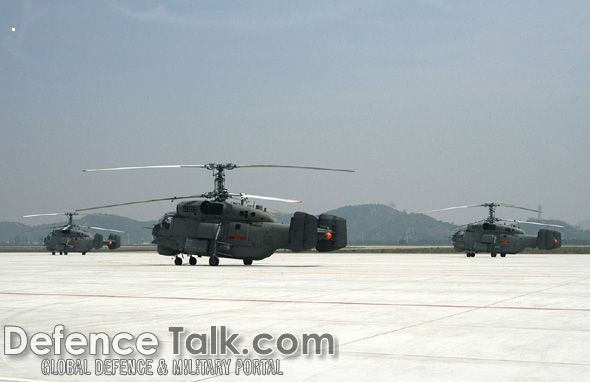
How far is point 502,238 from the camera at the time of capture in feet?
196

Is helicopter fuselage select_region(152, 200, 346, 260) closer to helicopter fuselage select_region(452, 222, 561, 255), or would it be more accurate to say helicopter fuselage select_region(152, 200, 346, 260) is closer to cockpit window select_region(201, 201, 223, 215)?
cockpit window select_region(201, 201, 223, 215)

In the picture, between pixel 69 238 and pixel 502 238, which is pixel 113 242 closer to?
pixel 69 238

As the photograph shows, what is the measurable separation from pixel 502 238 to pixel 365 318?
47.3m

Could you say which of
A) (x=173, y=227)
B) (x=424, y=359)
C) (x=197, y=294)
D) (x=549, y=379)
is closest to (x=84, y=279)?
(x=197, y=294)

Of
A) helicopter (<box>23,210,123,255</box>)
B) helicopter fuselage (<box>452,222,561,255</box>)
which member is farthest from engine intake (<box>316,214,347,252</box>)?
helicopter (<box>23,210,123,255</box>)

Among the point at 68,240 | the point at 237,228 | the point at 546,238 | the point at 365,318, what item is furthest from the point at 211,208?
the point at 68,240

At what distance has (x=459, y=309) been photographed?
16.2m

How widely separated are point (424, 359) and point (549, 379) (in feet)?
5.71

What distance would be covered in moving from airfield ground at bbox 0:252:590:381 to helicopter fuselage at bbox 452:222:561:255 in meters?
33.8

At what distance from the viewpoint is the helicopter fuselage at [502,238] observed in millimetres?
59625

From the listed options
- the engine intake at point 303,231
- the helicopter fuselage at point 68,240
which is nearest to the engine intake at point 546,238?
the engine intake at point 303,231

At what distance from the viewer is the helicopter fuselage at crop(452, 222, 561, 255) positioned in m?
59.6

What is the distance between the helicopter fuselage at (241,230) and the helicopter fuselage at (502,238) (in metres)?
23.7

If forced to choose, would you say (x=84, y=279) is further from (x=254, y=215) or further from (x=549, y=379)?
(x=549, y=379)
